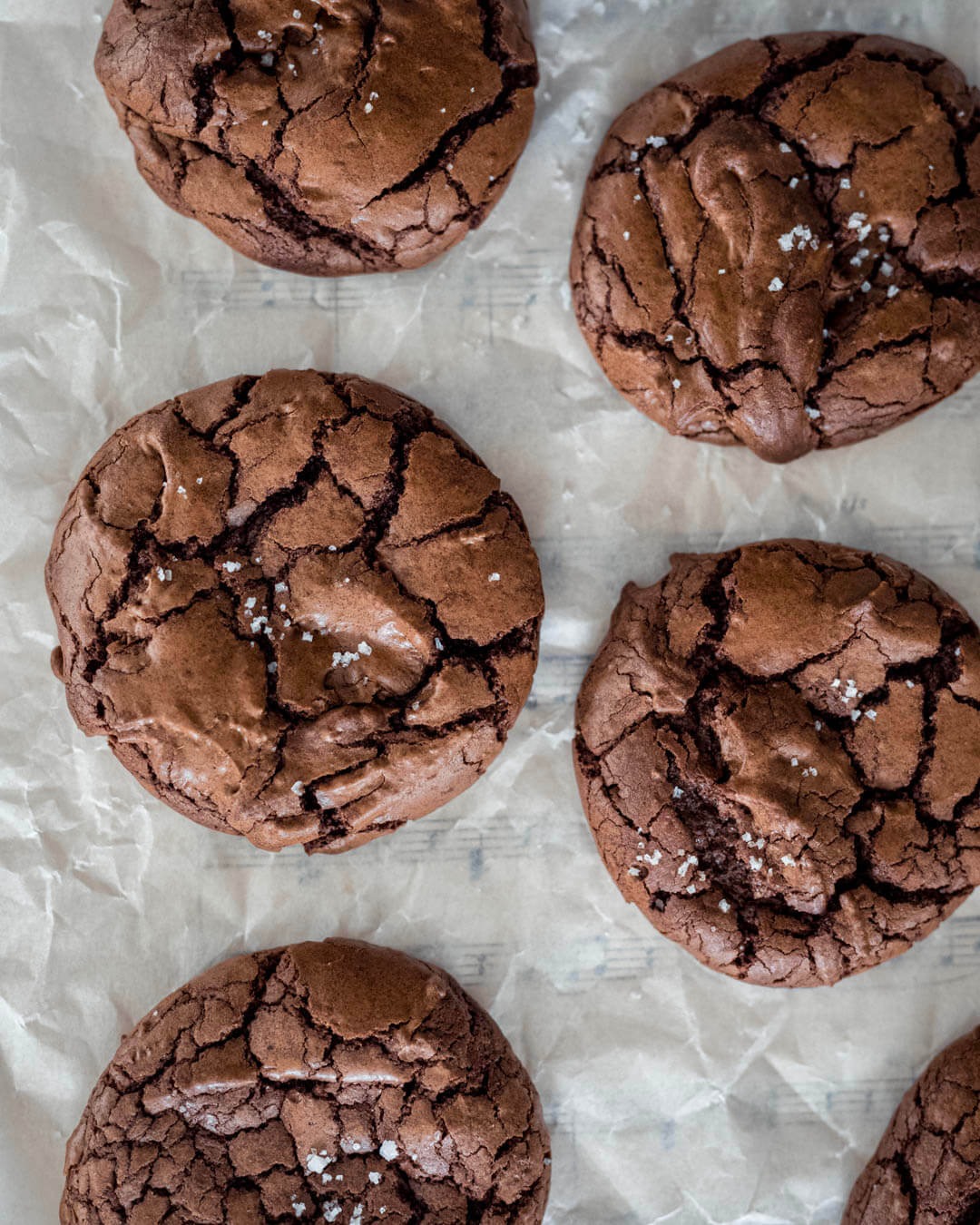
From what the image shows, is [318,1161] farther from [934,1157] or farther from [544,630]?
[934,1157]

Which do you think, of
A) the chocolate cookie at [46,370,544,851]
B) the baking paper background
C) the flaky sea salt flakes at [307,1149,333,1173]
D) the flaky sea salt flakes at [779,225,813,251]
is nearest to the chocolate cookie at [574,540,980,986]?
the baking paper background

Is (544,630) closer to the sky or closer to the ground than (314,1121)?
closer to the sky

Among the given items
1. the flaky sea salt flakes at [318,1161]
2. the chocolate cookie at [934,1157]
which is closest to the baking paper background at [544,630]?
the chocolate cookie at [934,1157]

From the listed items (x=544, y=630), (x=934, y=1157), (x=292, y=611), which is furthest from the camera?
(x=544, y=630)

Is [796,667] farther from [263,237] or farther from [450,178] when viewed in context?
[263,237]

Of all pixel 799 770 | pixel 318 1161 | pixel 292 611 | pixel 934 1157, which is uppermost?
pixel 292 611

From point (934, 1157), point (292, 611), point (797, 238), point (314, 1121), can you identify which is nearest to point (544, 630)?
point (292, 611)

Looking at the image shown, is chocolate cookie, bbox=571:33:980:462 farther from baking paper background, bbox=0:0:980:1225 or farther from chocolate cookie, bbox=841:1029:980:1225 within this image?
chocolate cookie, bbox=841:1029:980:1225
